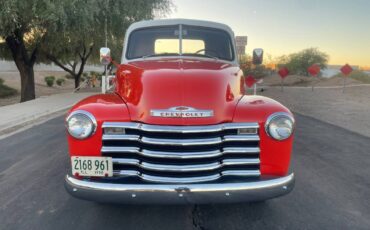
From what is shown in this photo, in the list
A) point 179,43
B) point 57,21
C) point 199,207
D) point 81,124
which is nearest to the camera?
point 81,124

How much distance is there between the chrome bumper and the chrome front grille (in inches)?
5.5

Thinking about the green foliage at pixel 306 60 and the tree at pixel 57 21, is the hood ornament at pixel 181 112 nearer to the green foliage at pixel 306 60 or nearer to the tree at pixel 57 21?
the tree at pixel 57 21

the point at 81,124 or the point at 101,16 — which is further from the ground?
the point at 101,16

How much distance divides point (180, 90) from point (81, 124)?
3.15ft

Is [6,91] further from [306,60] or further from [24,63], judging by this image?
[306,60]

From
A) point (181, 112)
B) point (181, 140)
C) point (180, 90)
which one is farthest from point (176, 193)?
point (180, 90)

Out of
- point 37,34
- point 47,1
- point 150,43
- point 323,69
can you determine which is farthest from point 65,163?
point 323,69

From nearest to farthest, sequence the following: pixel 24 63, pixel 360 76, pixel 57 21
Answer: pixel 57 21, pixel 24 63, pixel 360 76

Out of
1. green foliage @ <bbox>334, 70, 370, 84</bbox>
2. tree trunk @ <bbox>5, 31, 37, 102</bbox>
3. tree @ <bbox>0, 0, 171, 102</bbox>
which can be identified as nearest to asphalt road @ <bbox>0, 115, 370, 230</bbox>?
tree @ <bbox>0, 0, 171, 102</bbox>

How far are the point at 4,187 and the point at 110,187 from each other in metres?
2.43

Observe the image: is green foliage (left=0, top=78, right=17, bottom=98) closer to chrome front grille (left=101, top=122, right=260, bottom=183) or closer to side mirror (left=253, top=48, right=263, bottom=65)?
side mirror (left=253, top=48, right=263, bottom=65)

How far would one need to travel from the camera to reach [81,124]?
309 centimetres

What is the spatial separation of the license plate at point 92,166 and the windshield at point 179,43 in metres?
1.93

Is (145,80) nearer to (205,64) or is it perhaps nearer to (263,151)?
(205,64)
